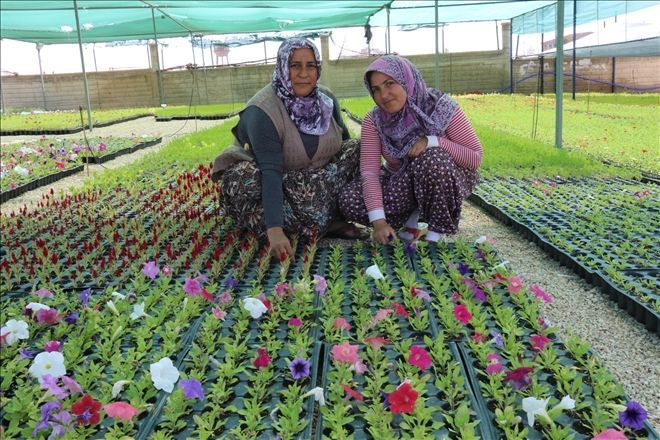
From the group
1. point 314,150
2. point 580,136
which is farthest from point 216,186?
point 580,136

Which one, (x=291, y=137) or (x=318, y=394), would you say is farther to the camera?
(x=291, y=137)

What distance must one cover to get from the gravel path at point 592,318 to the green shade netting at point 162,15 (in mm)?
10104

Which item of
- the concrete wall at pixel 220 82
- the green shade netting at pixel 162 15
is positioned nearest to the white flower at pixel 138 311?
the green shade netting at pixel 162 15

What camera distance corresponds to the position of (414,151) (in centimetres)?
289

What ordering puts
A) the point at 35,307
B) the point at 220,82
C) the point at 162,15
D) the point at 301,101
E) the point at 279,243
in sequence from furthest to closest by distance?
the point at 220,82
the point at 162,15
the point at 301,101
the point at 279,243
the point at 35,307

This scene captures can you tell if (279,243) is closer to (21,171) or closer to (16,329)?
(16,329)

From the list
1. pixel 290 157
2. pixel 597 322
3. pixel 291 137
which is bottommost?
pixel 597 322

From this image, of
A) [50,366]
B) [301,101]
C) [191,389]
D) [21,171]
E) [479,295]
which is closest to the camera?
[191,389]

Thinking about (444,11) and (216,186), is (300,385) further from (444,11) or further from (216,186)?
(444,11)

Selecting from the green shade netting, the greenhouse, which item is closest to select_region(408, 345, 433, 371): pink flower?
the greenhouse

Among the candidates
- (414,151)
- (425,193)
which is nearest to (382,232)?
(425,193)

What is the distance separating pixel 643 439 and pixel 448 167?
1.63 meters

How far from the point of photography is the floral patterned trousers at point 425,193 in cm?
286

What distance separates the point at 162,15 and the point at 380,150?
44.6ft
